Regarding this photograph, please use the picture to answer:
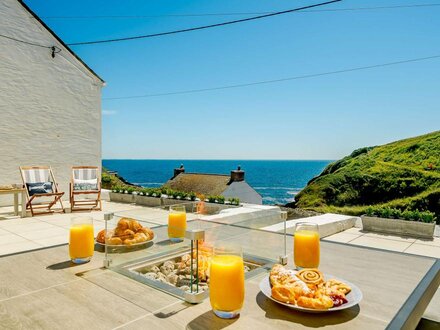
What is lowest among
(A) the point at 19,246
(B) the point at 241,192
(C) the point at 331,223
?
(B) the point at 241,192

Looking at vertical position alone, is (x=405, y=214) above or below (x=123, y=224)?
below

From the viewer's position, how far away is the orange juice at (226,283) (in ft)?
3.29

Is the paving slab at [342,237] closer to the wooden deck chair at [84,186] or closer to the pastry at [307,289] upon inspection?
the pastry at [307,289]

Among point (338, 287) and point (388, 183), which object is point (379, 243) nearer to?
point (338, 287)

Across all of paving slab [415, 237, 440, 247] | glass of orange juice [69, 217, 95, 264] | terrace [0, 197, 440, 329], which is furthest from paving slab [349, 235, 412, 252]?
glass of orange juice [69, 217, 95, 264]

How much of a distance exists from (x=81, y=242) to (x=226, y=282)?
2.85 feet

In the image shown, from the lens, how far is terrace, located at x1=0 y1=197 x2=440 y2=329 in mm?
979

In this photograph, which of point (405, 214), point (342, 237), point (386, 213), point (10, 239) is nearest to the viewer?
point (10, 239)

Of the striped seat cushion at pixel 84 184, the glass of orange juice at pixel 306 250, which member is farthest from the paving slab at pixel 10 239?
the glass of orange juice at pixel 306 250

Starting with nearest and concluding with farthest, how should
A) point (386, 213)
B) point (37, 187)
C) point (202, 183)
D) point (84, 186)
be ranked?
point (386, 213)
point (37, 187)
point (84, 186)
point (202, 183)

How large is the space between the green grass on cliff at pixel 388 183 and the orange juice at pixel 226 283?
10.1 metres

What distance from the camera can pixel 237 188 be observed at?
22.2 m

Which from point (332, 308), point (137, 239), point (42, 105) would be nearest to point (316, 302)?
point (332, 308)

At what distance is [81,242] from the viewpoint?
1.54 meters
